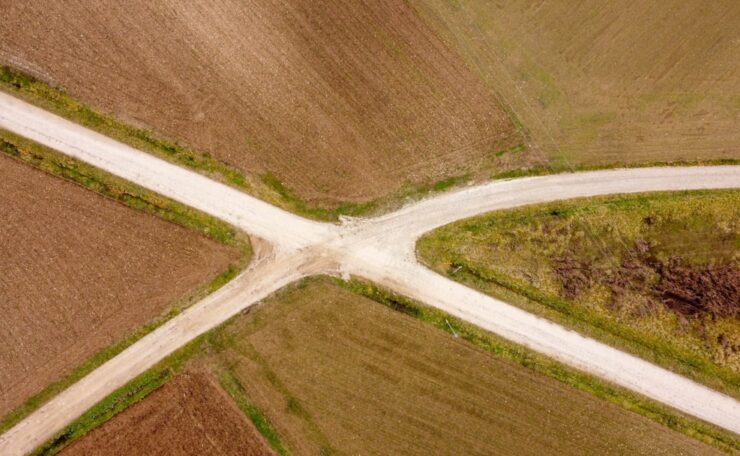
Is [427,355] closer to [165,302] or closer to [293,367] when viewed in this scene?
[293,367]

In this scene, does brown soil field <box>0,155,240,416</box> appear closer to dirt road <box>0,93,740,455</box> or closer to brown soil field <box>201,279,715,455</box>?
dirt road <box>0,93,740,455</box>

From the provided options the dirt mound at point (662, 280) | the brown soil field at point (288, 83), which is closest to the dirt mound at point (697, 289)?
the dirt mound at point (662, 280)

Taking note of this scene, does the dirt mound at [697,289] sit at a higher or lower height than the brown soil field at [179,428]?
lower

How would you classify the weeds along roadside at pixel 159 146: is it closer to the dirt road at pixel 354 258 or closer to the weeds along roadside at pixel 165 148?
the weeds along roadside at pixel 165 148

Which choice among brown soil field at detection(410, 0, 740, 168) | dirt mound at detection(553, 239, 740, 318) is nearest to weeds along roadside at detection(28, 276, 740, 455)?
dirt mound at detection(553, 239, 740, 318)

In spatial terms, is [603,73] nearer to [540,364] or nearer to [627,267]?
[627,267]

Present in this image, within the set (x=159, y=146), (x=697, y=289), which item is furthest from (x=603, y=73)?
(x=159, y=146)
